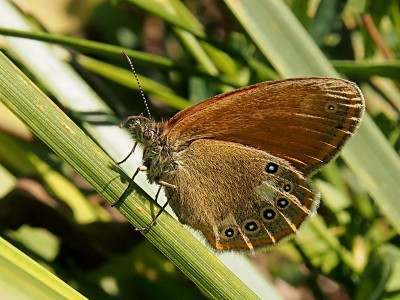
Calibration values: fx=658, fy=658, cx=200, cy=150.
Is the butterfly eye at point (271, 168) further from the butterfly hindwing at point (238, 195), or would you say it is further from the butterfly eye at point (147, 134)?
the butterfly eye at point (147, 134)

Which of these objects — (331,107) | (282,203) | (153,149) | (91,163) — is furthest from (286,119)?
(91,163)

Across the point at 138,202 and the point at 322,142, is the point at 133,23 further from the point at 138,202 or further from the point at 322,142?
the point at 138,202

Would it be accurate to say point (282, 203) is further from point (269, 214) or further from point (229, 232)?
point (229, 232)

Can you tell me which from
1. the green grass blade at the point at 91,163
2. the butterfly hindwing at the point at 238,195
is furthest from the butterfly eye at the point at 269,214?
the green grass blade at the point at 91,163

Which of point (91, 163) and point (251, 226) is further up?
point (91, 163)

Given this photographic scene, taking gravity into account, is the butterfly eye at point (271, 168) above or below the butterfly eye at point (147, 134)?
below

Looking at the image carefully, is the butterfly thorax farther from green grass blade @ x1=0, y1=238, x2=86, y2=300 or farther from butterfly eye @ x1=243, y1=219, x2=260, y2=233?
green grass blade @ x1=0, y1=238, x2=86, y2=300

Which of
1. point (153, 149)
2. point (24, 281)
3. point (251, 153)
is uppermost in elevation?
point (24, 281)
